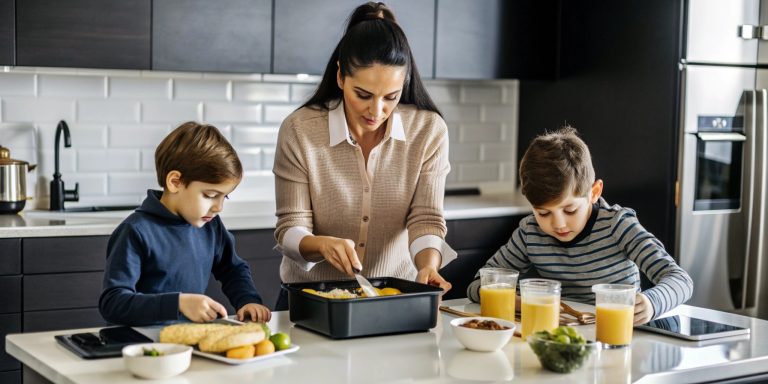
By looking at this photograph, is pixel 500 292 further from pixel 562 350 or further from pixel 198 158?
pixel 198 158

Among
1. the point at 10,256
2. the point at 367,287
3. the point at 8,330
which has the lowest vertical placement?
the point at 8,330

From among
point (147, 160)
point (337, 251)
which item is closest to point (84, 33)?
point (147, 160)

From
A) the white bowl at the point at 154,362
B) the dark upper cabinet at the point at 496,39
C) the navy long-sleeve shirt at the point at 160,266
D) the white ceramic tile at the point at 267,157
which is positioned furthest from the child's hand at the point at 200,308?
the dark upper cabinet at the point at 496,39

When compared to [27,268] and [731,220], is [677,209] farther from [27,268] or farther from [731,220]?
[27,268]

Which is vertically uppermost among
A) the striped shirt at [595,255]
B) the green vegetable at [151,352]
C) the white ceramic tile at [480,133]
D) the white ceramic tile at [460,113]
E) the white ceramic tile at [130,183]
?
the white ceramic tile at [460,113]

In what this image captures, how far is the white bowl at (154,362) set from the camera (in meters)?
1.69

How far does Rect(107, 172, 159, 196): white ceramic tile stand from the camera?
423cm

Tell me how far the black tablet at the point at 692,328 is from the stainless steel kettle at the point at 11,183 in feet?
8.53

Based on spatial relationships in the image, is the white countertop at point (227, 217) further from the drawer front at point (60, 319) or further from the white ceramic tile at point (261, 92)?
the white ceramic tile at point (261, 92)

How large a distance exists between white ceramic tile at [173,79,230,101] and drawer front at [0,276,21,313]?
1202mm

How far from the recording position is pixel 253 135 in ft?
14.9

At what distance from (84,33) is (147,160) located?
706mm

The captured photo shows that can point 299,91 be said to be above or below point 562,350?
above

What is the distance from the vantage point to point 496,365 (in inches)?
74.2
